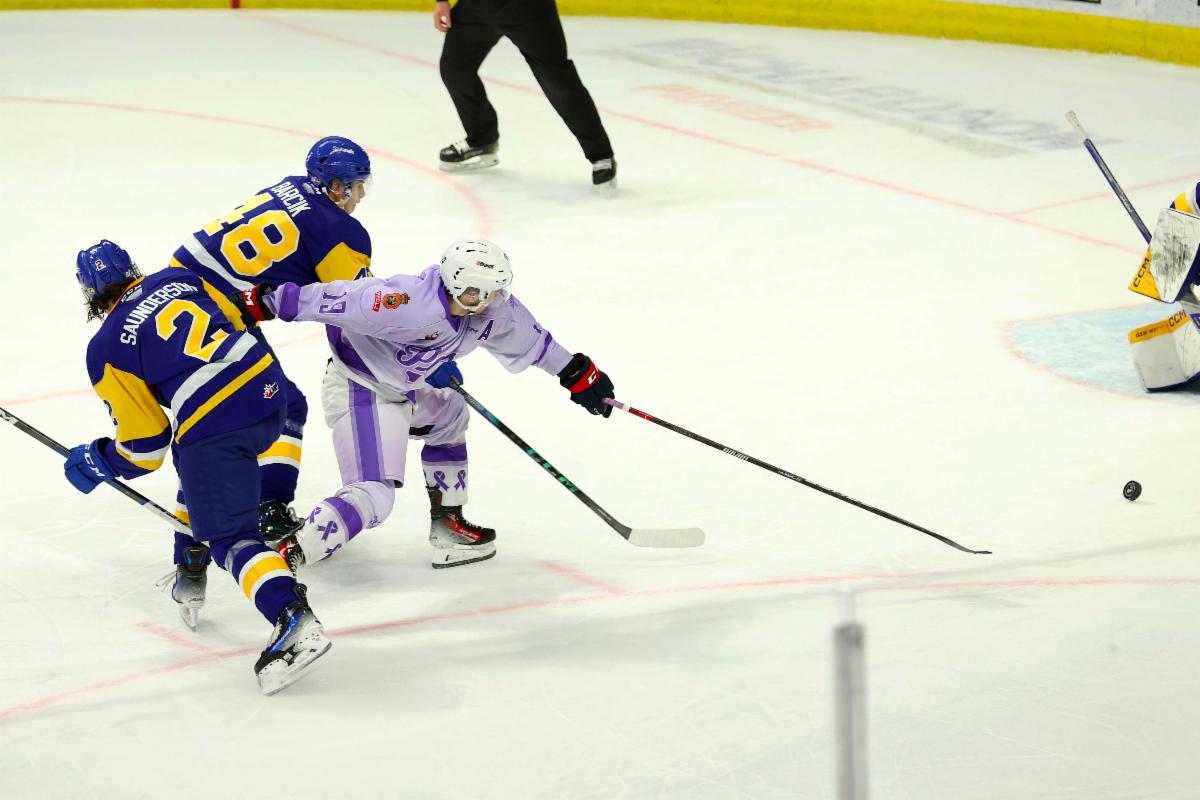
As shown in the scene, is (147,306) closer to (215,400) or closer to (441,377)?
(215,400)

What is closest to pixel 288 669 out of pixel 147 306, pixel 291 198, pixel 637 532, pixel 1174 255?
pixel 147 306

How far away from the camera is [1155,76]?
8953mm

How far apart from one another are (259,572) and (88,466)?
51 cm

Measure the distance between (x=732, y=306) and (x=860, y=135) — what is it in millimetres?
2583

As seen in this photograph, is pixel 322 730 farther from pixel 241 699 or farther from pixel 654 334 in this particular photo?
pixel 654 334

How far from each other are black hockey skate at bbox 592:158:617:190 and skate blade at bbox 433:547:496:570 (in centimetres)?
371

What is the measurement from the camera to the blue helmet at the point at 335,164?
404 cm

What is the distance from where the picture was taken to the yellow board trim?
9.26m

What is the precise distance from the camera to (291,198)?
4.02 m

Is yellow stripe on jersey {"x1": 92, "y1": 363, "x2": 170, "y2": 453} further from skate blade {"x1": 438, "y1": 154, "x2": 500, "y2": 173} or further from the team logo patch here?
skate blade {"x1": 438, "y1": 154, "x2": 500, "y2": 173}

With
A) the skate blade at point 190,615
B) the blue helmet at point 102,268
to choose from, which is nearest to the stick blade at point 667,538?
the skate blade at point 190,615

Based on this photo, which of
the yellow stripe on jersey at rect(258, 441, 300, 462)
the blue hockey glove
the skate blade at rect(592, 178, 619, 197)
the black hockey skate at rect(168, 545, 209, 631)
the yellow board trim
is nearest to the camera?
the black hockey skate at rect(168, 545, 209, 631)

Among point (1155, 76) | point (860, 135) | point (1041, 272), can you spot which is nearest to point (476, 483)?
point (1041, 272)

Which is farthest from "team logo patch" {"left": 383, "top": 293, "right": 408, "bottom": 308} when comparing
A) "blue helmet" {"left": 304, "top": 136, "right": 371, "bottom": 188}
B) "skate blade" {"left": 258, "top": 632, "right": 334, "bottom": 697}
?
"skate blade" {"left": 258, "top": 632, "right": 334, "bottom": 697}
